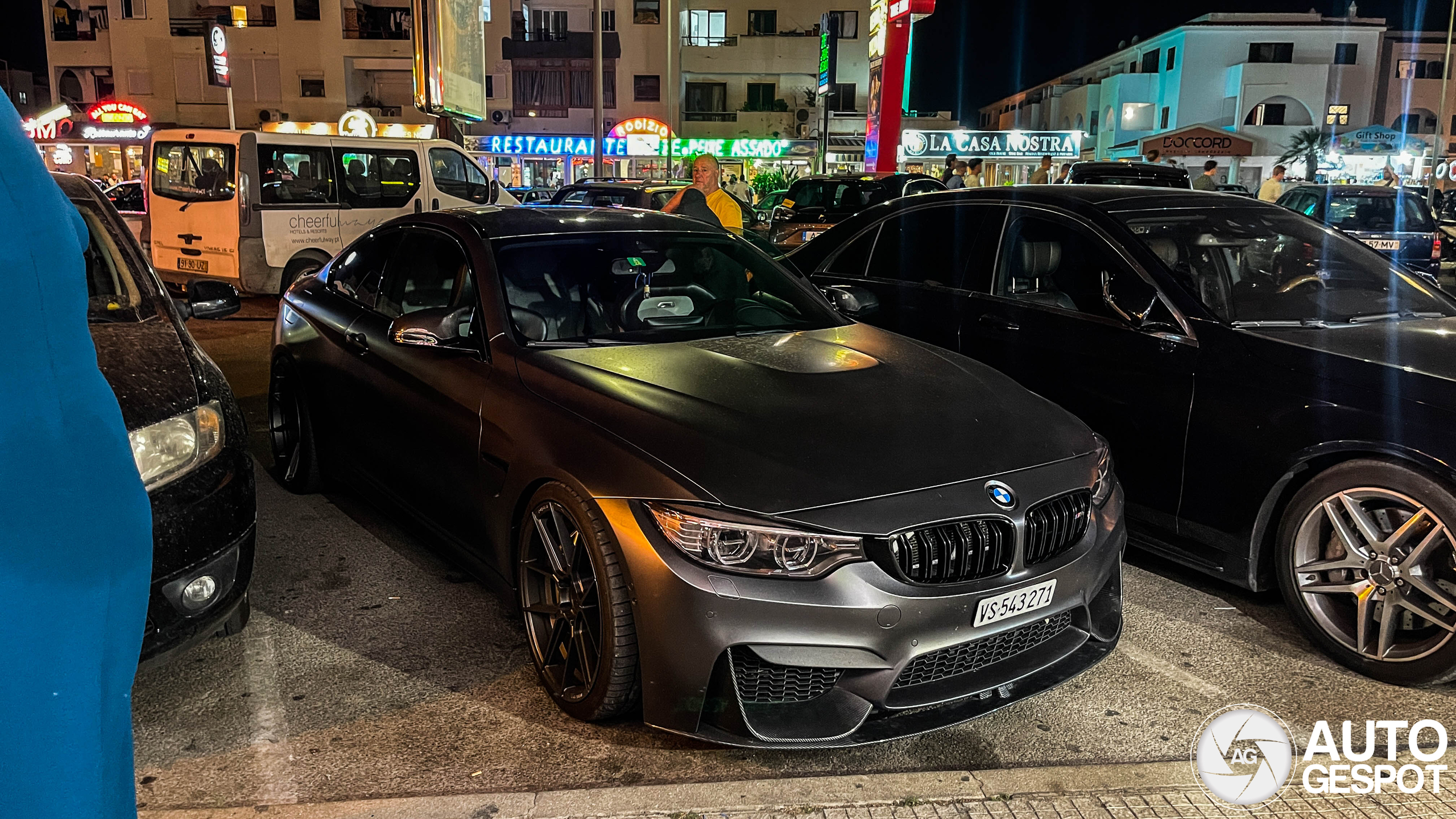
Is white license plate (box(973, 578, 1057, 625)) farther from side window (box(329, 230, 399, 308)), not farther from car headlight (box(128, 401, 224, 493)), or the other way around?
side window (box(329, 230, 399, 308))

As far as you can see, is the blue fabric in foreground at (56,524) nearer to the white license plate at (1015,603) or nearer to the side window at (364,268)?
the white license plate at (1015,603)

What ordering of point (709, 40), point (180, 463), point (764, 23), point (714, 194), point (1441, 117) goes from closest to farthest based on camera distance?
point (180, 463) < point (714, 194) < point (1441, 117) < point (764, 23) < point (709, 40)

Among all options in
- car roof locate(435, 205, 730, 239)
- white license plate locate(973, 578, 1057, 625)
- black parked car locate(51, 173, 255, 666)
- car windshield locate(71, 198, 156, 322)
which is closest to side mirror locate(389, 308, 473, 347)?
car roof locate(435, 205, 730, 239)

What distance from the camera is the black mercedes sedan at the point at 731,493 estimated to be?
265cm

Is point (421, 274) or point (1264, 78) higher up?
point (1264, 78)

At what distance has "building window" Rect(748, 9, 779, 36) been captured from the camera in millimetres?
37781

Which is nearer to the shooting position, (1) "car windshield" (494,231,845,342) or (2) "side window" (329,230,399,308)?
(1) "car windshield" (494,231,845,342)

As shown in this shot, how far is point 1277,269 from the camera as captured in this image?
4.46m

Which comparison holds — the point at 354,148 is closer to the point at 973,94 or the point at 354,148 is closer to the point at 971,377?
the point at 971,377

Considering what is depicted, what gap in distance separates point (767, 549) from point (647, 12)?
36.9 metres

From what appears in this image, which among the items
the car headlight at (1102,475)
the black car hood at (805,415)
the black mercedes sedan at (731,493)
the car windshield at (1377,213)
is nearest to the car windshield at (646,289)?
the black mercedes sedan at (731,493)

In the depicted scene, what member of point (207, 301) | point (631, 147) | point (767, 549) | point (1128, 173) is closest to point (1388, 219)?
point (1128, 173)

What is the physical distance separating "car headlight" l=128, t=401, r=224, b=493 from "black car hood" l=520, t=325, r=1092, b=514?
967mm

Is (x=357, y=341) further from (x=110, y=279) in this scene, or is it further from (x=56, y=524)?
(x=56, y=524)
